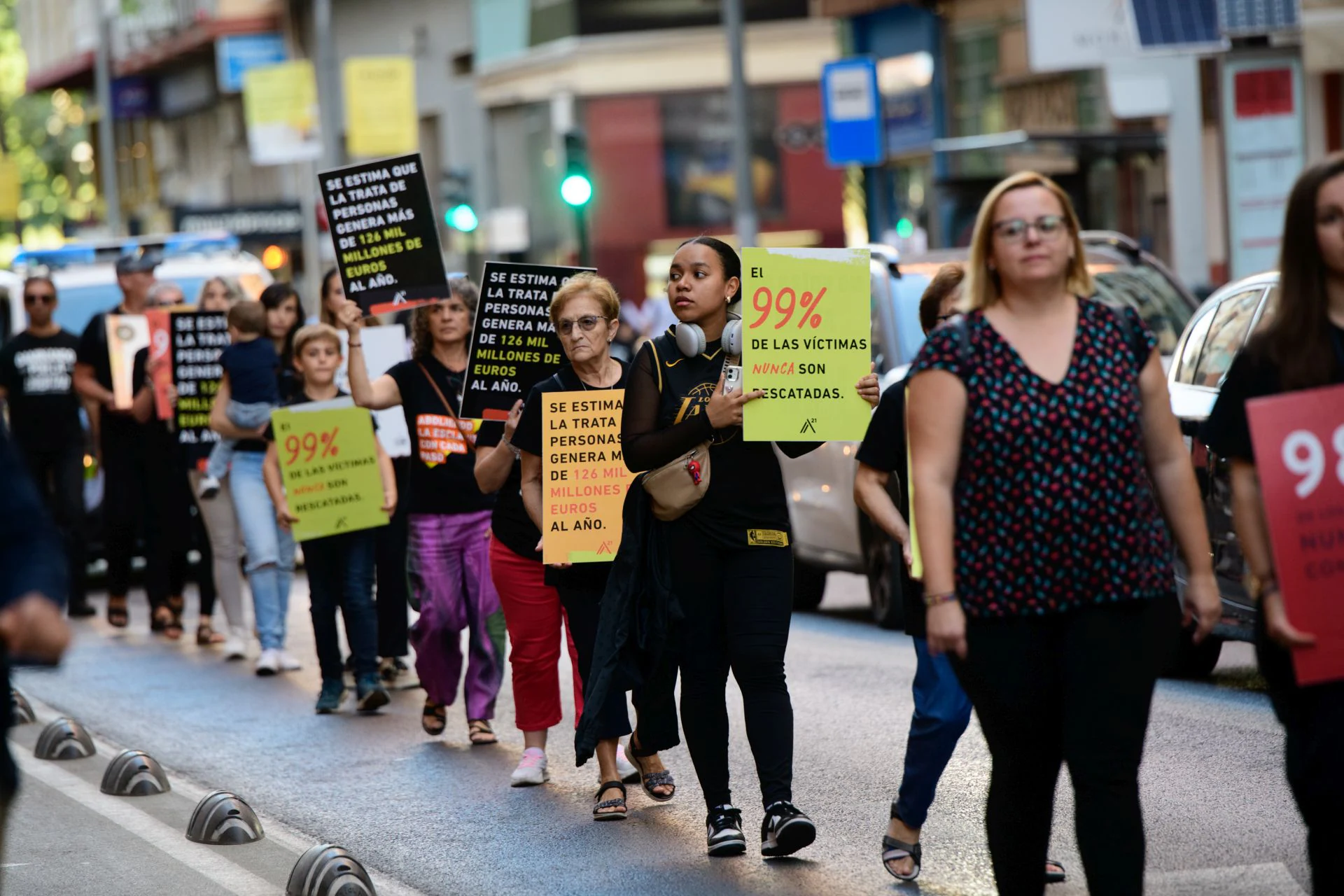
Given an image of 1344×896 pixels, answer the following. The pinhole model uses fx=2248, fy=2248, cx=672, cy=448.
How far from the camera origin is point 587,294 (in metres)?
7.59

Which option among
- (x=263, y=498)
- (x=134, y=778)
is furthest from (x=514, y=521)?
(x=263, y=498)

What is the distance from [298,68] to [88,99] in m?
35.3

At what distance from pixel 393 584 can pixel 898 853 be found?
15.9ft

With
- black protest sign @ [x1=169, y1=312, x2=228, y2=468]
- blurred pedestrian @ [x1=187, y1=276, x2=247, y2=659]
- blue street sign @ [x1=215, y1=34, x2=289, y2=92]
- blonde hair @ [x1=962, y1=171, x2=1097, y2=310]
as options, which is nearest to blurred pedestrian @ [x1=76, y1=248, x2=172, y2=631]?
black protest sign @ [x1=169, y1=312, x2=228, y2=468]

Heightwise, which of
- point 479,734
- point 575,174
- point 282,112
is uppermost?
point 282,112

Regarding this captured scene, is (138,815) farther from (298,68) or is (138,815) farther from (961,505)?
(298,68)

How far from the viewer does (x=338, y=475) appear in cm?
1029

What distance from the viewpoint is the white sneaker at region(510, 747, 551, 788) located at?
832 centimetres

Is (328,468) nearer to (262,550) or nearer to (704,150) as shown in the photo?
(262,550)

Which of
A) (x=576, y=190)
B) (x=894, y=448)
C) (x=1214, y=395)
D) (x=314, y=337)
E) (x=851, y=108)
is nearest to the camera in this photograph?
(x=894, y=448)

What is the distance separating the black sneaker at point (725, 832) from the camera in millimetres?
6805

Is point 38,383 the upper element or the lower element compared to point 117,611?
upper

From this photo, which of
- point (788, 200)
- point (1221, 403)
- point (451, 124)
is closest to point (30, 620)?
point (1221, 403)

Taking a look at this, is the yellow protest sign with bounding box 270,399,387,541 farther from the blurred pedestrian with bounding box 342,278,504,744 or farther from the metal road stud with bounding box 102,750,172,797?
the metal road stud with bounding box 102,750,172,797
